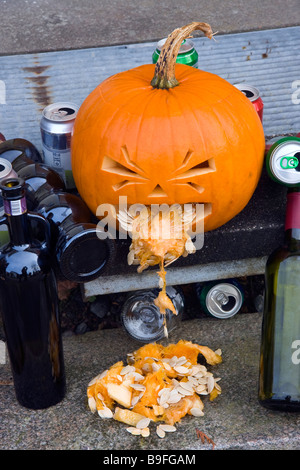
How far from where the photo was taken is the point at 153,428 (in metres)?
1.93

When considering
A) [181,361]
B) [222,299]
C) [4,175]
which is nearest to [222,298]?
[222,299]

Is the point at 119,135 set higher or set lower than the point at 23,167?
higher

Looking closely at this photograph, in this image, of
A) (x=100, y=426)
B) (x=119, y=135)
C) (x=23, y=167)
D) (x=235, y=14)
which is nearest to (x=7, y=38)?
(x=235, y=14)

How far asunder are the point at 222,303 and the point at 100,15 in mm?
2339

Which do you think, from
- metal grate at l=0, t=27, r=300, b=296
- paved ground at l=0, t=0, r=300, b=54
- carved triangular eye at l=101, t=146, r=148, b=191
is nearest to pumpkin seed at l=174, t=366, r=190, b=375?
carved triangular eye at l=101, t=146, r=148, b=191

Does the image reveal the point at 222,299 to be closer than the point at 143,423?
No

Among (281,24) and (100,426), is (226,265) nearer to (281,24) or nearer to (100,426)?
(100,426)

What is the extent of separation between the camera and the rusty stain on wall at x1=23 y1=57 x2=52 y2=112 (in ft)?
10.7

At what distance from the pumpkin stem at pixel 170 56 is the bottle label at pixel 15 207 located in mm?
665
